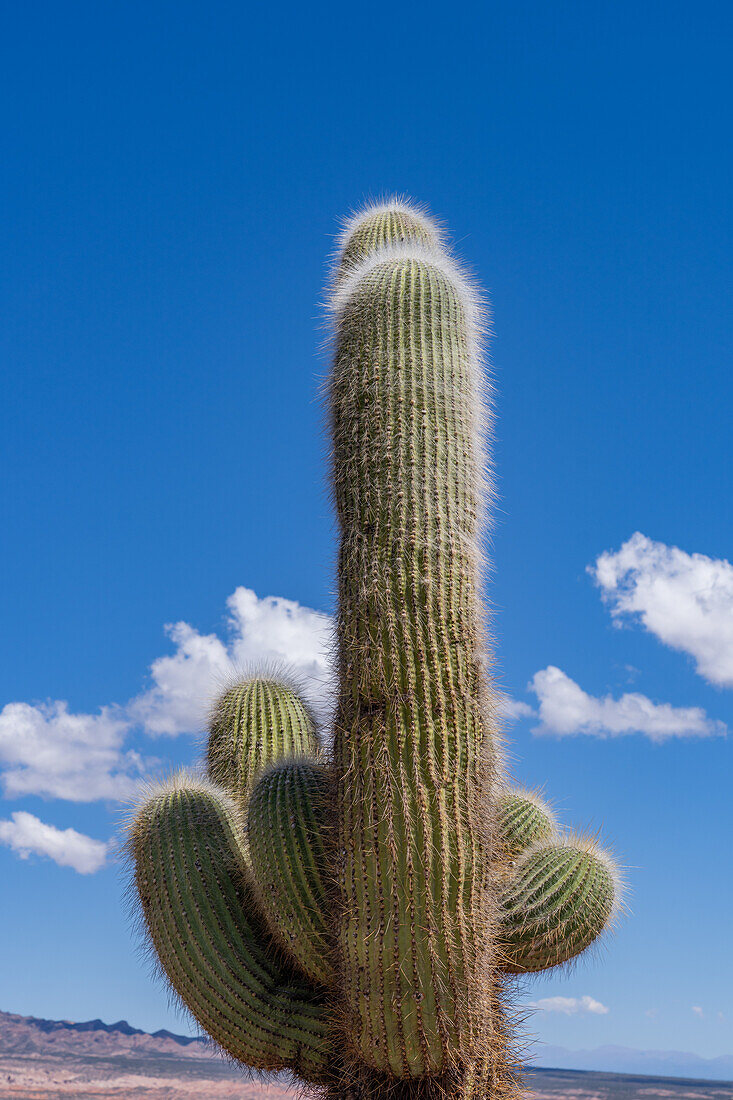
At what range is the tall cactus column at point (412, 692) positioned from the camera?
17.0 ft

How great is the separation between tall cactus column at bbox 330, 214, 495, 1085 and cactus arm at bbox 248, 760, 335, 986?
42 centimetres

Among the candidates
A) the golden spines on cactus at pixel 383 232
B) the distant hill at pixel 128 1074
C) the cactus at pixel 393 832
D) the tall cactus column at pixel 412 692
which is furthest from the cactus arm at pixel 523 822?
the distant hill at pixel 128 1074

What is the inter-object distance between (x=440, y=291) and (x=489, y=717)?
2.79 meters

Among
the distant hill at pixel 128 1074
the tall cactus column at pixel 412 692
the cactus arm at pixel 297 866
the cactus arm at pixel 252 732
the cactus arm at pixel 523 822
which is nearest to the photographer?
the tall cactus column at pixel 412 692

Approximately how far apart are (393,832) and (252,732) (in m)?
2.74

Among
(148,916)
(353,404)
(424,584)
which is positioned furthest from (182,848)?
(353,404)

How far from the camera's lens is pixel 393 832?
5.25 metres

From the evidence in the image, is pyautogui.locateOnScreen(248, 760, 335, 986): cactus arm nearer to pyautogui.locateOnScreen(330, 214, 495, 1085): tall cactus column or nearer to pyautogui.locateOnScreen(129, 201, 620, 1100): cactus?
pyautogui.locateOnScreen(129, 201, 620, 1100): cactus

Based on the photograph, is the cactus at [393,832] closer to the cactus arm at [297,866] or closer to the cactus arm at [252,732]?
the cactus arm at [297,866]

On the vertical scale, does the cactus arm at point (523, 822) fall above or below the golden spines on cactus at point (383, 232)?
below

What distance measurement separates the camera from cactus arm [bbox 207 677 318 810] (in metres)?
7.72

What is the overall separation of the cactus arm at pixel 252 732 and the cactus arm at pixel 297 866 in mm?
1459

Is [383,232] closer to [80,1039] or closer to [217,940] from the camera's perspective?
[217,940]

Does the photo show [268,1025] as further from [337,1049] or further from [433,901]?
[433,901]
